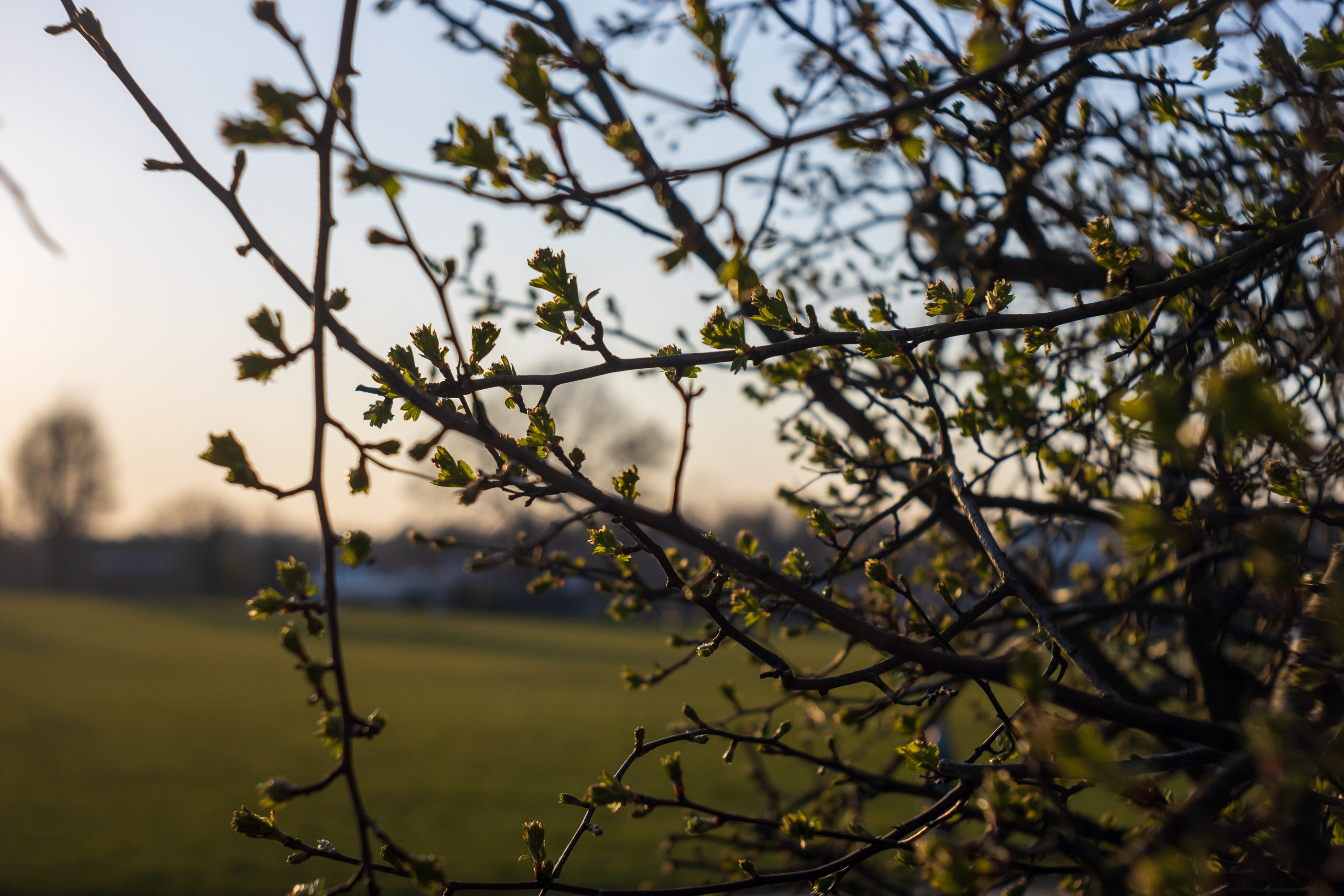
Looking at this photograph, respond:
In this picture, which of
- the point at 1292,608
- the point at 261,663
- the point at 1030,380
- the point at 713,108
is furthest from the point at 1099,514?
the point at 261,663

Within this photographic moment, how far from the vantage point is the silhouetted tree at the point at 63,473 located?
60.6 meters

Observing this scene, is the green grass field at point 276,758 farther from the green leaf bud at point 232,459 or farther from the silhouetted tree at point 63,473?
the silhouetted tree at point 63,473

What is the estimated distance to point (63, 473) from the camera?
61.8m

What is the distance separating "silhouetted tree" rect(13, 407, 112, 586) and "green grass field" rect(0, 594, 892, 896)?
120ft

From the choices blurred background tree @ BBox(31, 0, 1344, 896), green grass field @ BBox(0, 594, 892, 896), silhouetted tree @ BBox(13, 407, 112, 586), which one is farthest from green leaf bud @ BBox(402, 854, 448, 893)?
silhouetted tree @ BBox(13, 407, 112, 586)

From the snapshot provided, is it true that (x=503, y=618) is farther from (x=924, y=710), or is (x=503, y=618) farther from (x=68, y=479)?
(x=924, y=710)

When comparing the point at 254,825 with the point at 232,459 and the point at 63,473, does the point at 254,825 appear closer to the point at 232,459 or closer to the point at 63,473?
the point at 232,459

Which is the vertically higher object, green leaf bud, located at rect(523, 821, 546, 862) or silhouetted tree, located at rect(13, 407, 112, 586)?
silhouetted tree, located at rect(13, 407, 112, 586)

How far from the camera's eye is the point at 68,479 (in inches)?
2424

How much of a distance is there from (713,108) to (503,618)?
2161 inches

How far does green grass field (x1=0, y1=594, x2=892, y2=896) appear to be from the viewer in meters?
8.86

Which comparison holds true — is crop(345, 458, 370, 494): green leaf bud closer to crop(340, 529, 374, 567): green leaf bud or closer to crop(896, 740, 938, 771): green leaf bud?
crop(340, 529, 374, 567): green leaf bud

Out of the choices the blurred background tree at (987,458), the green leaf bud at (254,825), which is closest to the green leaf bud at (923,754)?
the blurred background tree at (987,458)

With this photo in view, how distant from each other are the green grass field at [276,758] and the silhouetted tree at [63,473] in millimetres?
36664
